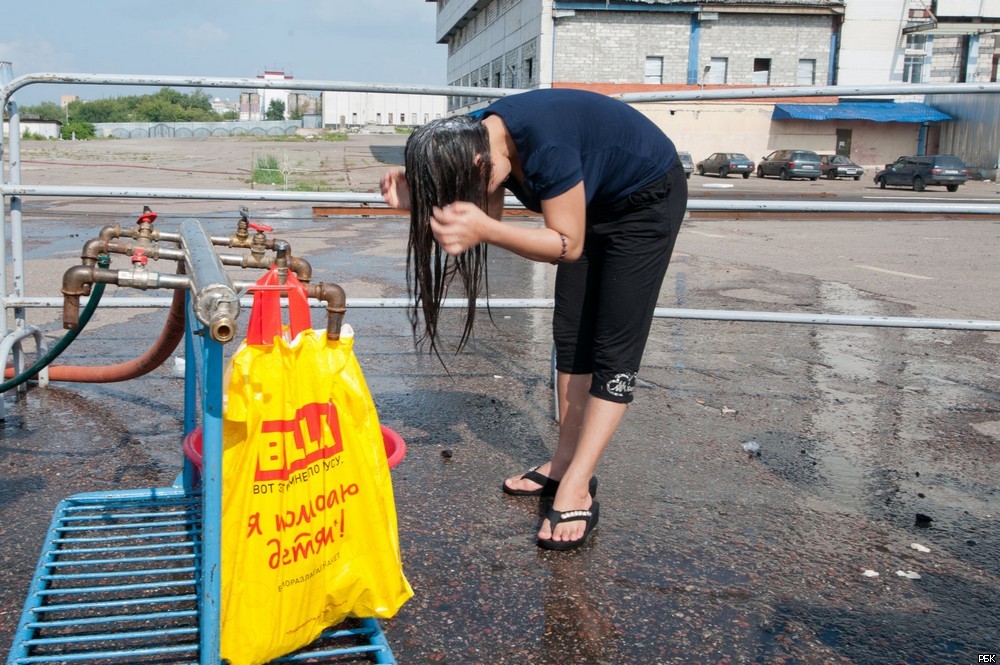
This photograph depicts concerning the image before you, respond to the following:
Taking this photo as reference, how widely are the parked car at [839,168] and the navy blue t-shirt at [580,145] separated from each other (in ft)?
126

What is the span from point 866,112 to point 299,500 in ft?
161

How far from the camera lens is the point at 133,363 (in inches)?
156

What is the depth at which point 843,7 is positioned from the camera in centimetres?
4741

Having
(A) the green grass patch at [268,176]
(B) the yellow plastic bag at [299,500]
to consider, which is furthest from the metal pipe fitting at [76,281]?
(A) the green grass patch at [268,176]

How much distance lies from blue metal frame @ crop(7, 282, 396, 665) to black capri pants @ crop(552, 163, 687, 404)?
1163 millimetres

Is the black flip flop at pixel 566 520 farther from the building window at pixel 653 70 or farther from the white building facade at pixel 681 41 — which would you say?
the building window at pixel 653 70

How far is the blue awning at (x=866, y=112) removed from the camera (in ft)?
149

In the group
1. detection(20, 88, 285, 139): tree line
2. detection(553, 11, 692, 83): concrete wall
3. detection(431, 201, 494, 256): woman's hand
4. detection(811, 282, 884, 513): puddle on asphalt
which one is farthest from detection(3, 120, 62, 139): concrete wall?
detection(431, 201, 494, 256): woman's hand

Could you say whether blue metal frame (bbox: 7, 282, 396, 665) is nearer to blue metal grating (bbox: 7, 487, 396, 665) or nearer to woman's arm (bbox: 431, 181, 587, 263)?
blue metal grating (bbox: 7, 487, 396, 665)

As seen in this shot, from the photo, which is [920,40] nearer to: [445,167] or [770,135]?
[770,135]

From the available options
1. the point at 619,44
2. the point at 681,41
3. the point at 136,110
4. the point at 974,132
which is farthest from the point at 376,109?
the point at 974,132

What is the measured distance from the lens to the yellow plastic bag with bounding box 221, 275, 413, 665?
1957mm

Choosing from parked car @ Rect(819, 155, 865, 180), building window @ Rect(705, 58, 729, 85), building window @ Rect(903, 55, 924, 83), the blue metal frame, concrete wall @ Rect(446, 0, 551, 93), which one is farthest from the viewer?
concrete wall @ Rect(446, 0, 551, 93)

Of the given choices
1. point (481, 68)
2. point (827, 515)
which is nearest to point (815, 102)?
point (481, 68)
